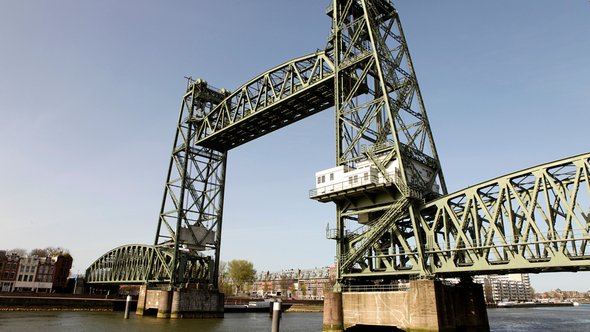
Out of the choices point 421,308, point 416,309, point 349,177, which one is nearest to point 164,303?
point 349,177

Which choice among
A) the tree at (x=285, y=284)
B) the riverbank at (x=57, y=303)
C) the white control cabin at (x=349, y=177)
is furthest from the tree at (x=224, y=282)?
the white control cabin at (x=349, y=177)

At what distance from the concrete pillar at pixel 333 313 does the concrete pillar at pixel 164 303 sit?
2554cm

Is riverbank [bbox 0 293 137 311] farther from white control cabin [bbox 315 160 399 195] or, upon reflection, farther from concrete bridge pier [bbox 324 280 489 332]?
concrete bridge pier [bbox 324 280 489 332]

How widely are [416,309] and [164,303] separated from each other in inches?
1301

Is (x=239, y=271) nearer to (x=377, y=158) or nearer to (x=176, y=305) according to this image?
(x=176, y=305)

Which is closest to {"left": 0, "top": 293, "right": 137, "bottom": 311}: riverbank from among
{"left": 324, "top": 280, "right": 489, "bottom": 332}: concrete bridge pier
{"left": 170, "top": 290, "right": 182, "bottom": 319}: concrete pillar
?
{"left": 170, "top": 290, "right": 182, "bottom": 319}: concrete pillar

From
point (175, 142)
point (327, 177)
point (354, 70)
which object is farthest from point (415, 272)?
point (175, 142)

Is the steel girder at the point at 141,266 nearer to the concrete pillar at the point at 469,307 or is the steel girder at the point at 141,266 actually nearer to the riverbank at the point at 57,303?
the riverbank at the point at 57,303

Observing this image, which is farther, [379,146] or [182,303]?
[182,303]

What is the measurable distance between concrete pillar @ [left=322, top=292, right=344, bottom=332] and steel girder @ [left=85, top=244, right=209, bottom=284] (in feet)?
88.6

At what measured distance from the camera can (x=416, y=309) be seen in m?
24.4

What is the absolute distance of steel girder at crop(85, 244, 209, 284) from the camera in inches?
2073

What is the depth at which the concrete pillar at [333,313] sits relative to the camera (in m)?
28.0

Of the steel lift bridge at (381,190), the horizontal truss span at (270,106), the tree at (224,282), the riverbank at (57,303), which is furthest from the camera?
the tree at (224,282)
